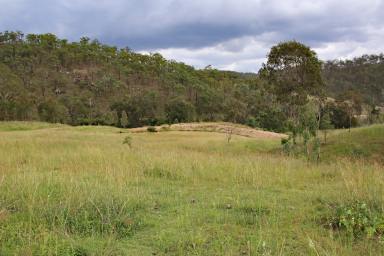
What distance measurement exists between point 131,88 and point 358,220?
104m

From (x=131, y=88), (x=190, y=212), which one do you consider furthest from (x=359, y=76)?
(x=190, y=212)

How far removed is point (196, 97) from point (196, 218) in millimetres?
84182

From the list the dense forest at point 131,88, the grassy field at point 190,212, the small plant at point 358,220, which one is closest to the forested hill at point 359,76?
the dense forest at point 131,88

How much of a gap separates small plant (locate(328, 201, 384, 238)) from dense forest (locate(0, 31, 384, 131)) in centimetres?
4273

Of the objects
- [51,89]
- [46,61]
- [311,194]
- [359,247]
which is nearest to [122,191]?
[311,194]

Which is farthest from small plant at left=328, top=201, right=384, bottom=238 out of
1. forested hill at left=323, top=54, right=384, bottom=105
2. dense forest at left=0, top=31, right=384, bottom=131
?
forested hill at left=323, top=54, right=384, bottom=105

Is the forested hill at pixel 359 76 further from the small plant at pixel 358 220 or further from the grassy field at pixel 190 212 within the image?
the small plant at pixel 358 220

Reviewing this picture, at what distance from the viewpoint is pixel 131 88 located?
107 meters

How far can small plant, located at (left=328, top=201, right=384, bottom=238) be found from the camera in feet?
16.5

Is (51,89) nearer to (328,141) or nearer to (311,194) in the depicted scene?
(328,141)

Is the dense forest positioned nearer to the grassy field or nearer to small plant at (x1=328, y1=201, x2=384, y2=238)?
the grassy field

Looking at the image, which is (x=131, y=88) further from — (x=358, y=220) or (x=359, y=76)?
(x=358, y=220)

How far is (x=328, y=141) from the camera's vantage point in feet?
76.3

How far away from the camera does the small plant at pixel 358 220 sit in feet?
16.5
